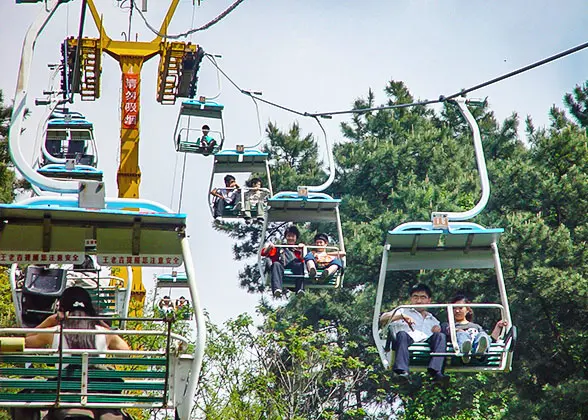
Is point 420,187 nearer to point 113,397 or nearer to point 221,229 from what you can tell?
point 221,229

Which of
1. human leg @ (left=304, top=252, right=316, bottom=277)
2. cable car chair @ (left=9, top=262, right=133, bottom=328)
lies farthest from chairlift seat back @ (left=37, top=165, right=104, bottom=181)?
cable car chair @ (left=9, top=262, right=133, bottom=328)

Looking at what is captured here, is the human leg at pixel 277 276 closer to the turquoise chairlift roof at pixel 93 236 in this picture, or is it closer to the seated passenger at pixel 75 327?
the turquoise chairlift roof at pixel 93 236

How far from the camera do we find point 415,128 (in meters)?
39.2

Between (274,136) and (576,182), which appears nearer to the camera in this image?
(576,182)

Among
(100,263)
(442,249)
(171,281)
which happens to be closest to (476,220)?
(171,281)

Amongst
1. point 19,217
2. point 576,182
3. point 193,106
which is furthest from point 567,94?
point 19,217

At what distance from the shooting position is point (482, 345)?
13.5 metres

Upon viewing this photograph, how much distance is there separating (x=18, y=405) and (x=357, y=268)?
2391cm

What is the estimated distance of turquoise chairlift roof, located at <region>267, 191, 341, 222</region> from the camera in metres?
19.8

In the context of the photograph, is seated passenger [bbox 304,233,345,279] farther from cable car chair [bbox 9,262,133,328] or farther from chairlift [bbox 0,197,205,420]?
chairlift [bbox 0,197,205,420]

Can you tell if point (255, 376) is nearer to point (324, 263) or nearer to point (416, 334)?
point (324, 263)

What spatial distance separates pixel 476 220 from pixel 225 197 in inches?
331

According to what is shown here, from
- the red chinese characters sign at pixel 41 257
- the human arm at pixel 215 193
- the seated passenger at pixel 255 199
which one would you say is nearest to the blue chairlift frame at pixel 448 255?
the red chinese characters sign at pixel 41 257

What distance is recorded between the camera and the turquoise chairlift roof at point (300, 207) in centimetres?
1983
